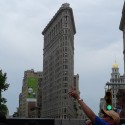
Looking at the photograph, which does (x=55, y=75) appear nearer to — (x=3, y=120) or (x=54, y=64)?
(x=54, y=64)

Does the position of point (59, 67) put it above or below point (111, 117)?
above

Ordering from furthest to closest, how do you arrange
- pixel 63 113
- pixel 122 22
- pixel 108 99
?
pixel 63 113, pixel 122 22, pixel 108 99

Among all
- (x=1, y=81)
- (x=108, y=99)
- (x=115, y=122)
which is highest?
(x=1, y=81)

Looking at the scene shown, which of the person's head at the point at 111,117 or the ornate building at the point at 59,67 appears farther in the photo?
the ornate building at the point at 59,67

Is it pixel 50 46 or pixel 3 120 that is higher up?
pixel 50 46

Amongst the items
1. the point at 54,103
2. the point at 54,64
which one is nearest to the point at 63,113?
the point at 54,103

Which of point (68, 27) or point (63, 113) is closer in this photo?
point (63, 113)

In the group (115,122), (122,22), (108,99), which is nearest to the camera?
(115,122)

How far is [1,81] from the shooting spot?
5203 centimetres

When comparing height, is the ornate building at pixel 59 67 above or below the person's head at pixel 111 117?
above

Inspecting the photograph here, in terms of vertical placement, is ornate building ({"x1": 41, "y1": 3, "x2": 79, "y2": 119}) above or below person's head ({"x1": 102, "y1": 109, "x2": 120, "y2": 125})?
above

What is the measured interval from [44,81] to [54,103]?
73.9ft

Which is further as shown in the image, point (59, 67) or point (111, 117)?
point (59, 67)

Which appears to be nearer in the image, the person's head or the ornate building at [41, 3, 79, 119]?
the person's head
